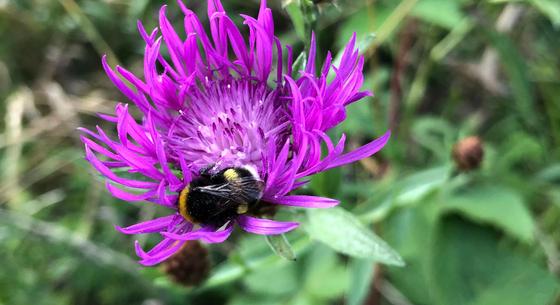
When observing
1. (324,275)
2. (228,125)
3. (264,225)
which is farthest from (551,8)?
(324,275)

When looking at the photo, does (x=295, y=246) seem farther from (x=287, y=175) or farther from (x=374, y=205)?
(x=287, y=175)

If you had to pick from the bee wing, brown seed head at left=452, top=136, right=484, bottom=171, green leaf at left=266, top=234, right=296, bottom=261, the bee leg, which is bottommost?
brown seed head at left=452, top=136, right=484, bottom=171

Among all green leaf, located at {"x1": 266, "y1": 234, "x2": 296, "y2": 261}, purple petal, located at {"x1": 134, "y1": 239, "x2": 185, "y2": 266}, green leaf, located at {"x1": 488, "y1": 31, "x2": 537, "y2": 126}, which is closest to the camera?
purple petal, located at {"x1": 134, "y1": 239, "x2": 185, "y2": 266}

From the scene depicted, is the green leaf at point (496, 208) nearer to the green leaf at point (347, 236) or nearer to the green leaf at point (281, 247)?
the green leaf at point (347, 236)

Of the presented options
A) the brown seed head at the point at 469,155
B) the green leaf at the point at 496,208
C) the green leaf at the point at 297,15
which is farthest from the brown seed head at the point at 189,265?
the green leaf at the point at 496,208

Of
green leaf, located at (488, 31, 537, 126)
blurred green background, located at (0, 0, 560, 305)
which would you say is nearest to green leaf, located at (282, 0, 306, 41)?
blurred green background, located at (0, 0, 560, 305)

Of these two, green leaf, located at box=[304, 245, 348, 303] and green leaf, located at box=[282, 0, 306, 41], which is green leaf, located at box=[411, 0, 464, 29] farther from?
green leaf, located at box=[304, 245, 348, 303]

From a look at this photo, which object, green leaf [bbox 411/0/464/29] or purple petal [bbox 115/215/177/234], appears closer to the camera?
purple petal [bbox 115/215/177/234]

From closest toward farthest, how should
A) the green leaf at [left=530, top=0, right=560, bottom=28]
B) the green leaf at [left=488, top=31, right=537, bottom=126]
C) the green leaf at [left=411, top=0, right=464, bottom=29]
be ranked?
the green leaf at [left=530, top=0, right=560, bottom=28], the green leaf at [left=488, top=31, right=537, bottom=126], the green leaf at [left=411, top=0, right=464, bottom=29]

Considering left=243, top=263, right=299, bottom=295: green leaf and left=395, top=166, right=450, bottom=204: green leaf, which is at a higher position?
left=395, top=166, right=450, bottom=204: green leaf

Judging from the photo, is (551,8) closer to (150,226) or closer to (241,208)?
(241,208)
